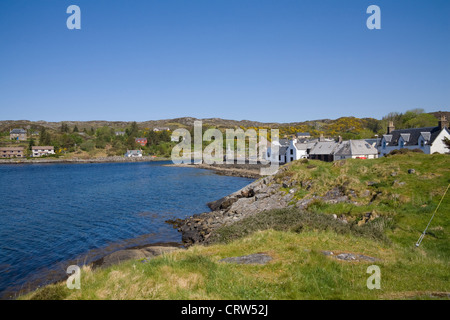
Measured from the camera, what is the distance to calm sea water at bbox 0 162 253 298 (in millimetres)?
22234

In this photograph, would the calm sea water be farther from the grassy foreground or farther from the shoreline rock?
the shoreline rock

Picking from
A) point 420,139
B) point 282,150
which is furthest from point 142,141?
point 420,139

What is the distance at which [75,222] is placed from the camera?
34250mm

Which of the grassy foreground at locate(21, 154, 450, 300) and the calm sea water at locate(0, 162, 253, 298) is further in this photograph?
the calm sea water at locate(0, 162, 253, 298)

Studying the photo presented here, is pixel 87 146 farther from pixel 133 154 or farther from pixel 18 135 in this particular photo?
pixel 18 135

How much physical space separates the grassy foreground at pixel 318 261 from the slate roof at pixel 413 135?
2957cm

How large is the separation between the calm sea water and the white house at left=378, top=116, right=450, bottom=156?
33.3 metres

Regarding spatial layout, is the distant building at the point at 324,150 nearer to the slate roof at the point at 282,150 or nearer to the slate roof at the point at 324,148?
the slate roof at the point at 324,148

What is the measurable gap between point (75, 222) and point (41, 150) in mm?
154826

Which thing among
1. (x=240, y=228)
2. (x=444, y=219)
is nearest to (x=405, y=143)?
(x=444, y=219)

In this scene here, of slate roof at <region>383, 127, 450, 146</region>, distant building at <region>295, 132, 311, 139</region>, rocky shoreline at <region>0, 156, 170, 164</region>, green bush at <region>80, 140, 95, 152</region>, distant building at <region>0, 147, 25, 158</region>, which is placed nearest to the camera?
slate roof at <region>383, 127, 450, 146</region>

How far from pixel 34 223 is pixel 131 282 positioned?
3165 cm

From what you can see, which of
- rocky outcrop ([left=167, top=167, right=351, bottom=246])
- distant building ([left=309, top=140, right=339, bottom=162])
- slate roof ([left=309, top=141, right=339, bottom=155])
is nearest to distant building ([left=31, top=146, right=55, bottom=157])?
distant building ([left=309, top=140, right=339, bottom=162])

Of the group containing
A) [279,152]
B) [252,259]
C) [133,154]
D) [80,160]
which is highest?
[279,152]
